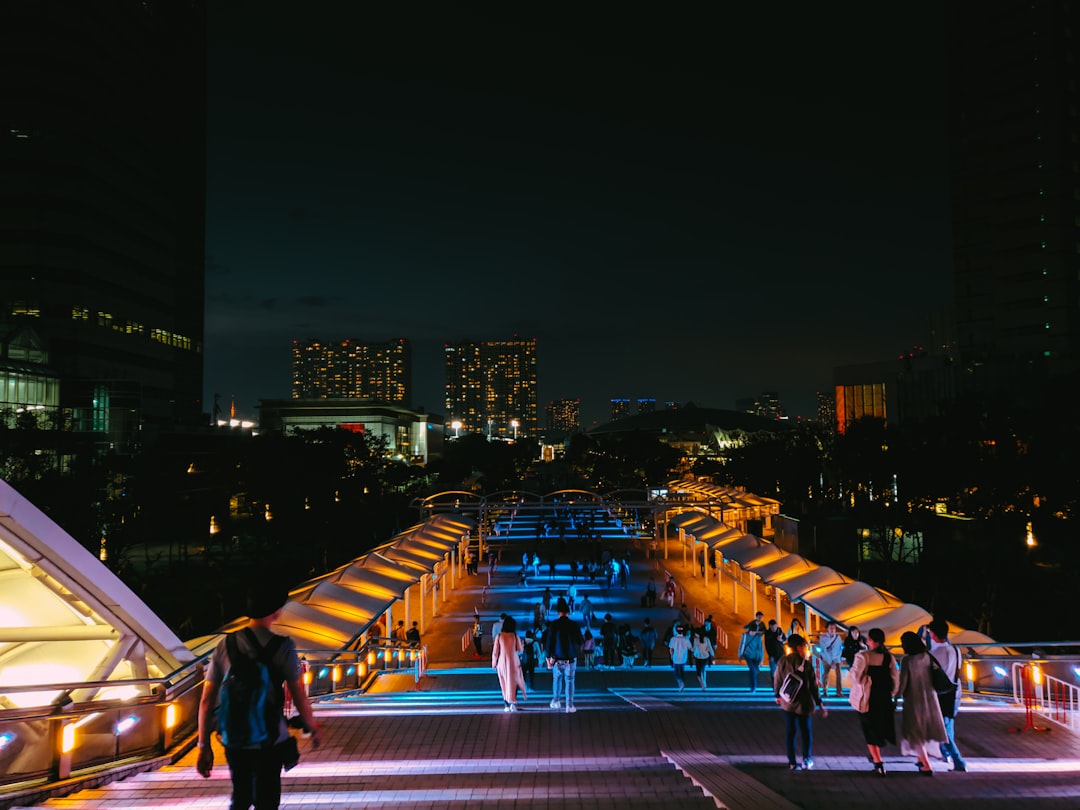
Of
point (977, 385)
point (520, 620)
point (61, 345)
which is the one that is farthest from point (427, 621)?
point (977, 385)

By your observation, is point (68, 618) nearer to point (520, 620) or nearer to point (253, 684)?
point (253, 684)

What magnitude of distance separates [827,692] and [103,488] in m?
27.0

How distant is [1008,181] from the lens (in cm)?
6494

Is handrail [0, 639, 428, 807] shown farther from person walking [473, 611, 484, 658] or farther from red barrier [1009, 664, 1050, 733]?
person walking [473, 611, 484, 658]

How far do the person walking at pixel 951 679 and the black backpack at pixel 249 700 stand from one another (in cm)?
476

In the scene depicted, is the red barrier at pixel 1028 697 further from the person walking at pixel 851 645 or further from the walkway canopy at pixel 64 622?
the walkway canopy at pixel 64 622

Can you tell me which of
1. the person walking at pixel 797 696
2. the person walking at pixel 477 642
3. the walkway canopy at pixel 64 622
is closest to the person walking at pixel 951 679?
the person walking at pixel 797 696

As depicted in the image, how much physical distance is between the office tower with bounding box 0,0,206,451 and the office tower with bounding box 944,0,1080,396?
6203 cm

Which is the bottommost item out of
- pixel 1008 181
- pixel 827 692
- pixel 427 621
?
pixel 427 621

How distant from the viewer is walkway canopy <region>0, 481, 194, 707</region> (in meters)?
5.56

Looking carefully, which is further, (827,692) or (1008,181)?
(1008,181)

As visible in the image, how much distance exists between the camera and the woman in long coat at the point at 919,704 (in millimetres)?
5480

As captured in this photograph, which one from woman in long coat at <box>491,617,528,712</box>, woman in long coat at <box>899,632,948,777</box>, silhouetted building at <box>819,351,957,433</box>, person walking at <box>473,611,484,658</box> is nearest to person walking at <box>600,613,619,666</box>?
person walking at <box>473,611,484,658</box>

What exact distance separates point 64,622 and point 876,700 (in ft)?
21.6
